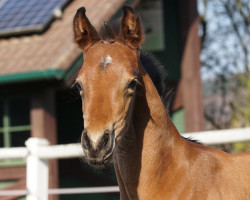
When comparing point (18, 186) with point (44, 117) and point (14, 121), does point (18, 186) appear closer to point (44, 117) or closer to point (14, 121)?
point (44, 117)

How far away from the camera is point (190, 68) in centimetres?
1138

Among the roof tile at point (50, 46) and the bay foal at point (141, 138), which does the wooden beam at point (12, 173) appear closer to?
the roof tile at point (50, 46)

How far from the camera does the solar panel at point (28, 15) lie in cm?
916

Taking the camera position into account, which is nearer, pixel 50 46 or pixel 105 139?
pixel 105 139

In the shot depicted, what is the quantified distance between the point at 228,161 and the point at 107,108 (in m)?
1.03

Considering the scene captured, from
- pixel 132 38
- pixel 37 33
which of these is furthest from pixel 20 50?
pixel 132 38

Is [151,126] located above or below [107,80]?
below

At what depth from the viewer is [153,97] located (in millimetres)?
3486

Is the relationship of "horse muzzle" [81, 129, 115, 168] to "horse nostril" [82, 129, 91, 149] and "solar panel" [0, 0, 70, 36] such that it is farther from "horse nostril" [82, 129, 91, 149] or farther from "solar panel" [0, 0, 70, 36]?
"solar panel" [0, 0, 70, 36]

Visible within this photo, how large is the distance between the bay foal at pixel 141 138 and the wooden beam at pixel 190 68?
767 cm

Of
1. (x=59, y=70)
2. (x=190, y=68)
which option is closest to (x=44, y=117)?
(x=59, y=70)

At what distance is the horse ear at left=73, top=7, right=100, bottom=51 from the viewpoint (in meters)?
3.58

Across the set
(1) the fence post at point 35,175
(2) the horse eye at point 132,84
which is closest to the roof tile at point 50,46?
(1) the fence post at point 35,175

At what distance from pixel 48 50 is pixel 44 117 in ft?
3.38
